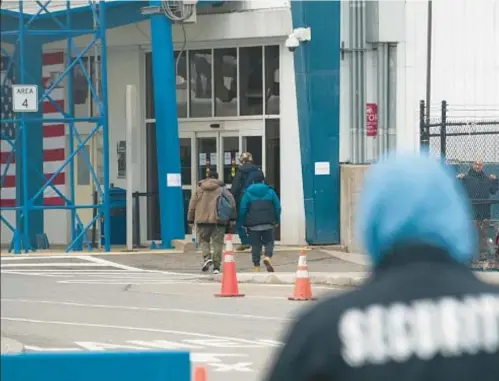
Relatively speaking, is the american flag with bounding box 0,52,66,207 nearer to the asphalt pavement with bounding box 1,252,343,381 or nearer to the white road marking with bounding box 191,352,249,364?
the asphalt pavement with bounding box 1,252,343,381

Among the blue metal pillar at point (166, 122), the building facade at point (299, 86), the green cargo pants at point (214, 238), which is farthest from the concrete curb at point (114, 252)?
the green cargo pants at point (214, 238)

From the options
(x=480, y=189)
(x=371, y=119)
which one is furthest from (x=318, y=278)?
(x=371, y=119)

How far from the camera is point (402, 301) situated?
2697 mm

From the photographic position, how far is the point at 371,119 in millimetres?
23422

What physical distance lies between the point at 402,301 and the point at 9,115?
75.3 ft

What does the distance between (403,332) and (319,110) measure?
67.5 ft

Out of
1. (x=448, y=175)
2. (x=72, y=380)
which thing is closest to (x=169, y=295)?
(x=72, y=380)

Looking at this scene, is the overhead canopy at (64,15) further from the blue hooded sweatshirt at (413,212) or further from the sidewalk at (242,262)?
the blue hooded sweatshirt at (413,212)

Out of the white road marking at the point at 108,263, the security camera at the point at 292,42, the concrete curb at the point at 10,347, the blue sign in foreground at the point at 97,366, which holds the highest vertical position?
the security camera at the point at 292,42

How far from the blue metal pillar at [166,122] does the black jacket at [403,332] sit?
20.5 metres

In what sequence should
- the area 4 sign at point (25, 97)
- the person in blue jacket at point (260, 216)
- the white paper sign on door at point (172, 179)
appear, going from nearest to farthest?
the person in blue jacket at point (260, 216), the area 4 sign at point (25, 97), the white paper sign on door at point (172, 179)

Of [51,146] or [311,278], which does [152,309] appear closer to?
[311,278]

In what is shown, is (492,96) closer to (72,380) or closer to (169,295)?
(169,295)

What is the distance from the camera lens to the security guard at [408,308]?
2.63 meters
